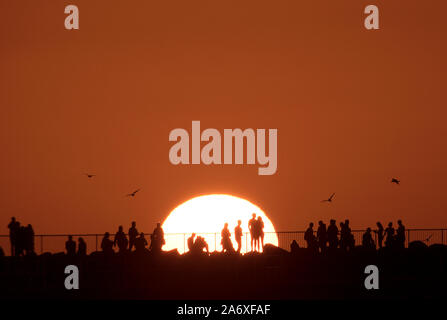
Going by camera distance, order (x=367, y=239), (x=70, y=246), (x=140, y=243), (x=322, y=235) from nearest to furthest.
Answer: (x=70, y=246)
(x=140, y=243)
(x=322, y=235)
(x=367, y=239)

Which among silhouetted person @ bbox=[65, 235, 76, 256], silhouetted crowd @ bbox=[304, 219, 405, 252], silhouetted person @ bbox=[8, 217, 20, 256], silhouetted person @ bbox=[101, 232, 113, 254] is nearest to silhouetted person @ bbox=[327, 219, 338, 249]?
silhouetted crowd @ bbox=[304, 219, 405, 252]

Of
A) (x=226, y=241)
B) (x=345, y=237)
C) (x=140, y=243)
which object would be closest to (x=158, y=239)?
(x=140, y=243)

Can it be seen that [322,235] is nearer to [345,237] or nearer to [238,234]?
[345,237]

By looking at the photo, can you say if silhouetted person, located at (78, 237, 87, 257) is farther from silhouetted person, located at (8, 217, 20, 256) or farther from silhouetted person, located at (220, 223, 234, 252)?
silhouetted person, located at (220, 223, 234, 252)

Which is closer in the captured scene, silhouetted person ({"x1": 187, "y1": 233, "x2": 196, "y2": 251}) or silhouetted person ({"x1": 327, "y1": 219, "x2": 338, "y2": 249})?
silhouetted person ({"x1": 327, "y1": 219, "x2": 338, "y2": 249})

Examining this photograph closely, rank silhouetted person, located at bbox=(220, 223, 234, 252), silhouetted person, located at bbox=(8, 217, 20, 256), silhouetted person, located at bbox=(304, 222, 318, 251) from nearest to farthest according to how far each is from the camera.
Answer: silhouetted person, located at bbox=(8, 217, 20, 256), silhouetted person, located at bbox=(304, 222, 318, 251), silhouetted person, located at bbox=(220, 223, 234, 252)

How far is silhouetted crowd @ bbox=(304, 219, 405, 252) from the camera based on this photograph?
258 ft

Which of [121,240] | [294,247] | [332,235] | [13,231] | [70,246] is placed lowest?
[294,247]

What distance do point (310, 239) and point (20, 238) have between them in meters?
13.1

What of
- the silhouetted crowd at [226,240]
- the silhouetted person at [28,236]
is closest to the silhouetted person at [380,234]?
the silhouetted crowd at [226,240]

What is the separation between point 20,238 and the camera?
7681 cm

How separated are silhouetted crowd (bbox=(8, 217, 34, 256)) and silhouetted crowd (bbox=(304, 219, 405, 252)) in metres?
12.0

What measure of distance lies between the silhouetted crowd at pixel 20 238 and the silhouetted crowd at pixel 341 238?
472 inches

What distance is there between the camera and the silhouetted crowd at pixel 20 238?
7688 centimetres
